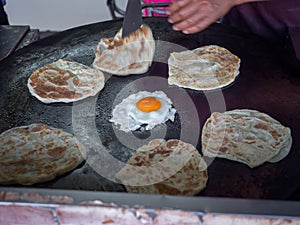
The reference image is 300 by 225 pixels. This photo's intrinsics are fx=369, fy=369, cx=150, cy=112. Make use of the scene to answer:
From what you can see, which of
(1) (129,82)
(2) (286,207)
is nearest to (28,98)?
(1) (129,82)

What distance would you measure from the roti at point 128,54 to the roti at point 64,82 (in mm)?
92

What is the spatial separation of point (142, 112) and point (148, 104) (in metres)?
0.05

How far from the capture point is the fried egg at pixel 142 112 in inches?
75.6

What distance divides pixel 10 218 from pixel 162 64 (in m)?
1.41

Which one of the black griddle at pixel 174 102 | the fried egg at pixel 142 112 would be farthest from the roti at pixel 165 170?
the fried egg at pixel 142 112

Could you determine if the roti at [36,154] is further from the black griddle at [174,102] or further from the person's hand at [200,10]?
the person's hand at [200,10]

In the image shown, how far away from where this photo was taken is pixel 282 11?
234 cm

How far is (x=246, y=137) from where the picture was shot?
179 cm

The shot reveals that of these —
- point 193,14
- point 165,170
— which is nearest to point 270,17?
point 193,14

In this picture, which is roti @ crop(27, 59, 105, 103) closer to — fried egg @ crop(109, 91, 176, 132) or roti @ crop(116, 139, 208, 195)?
fried egg @ crop(109, 91, 176, 132)

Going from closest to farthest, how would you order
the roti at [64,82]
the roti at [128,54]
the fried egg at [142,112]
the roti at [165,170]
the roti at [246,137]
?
the roti at [165,170]
the roti at [246,137]
the fried egg at [142,112]
the roti at [64,82]
the roti at [128,54]

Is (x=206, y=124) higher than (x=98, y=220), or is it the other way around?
(x=98, y=220)

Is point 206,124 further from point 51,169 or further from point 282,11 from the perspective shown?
point 282,11

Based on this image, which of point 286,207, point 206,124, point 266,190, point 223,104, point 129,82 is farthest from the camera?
point 129,82
